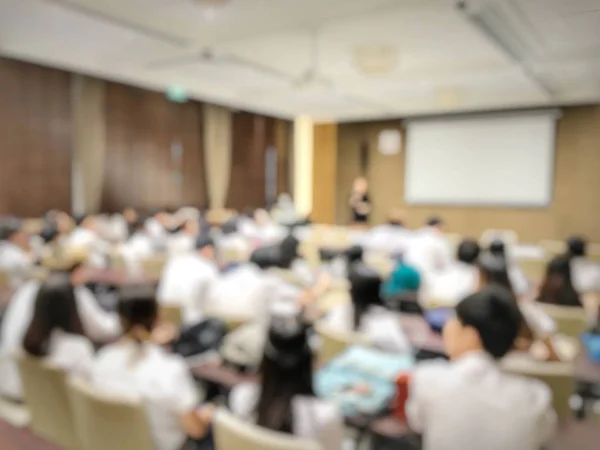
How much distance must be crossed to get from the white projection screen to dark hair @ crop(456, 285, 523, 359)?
9.05 metres

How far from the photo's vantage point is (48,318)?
223 centimetres

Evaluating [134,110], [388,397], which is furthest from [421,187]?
[388,397]

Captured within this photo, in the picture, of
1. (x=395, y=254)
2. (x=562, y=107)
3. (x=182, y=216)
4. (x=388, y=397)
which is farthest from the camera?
(x=562, y=107)

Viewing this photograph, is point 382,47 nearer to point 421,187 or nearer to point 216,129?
point 216,129

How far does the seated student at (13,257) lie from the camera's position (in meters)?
4.42

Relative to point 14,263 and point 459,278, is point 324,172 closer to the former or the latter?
point 459,278

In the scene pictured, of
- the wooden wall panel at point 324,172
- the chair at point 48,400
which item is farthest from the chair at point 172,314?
the wooden wall panel at point 324,172

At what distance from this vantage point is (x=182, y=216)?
853 cm

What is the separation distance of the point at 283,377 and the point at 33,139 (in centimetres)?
753

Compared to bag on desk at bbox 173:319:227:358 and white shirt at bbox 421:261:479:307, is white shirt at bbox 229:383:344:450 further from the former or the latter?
white shirt at bbox 421:261:479:307

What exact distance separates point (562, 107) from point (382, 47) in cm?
597

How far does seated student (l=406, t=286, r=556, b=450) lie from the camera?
1596mm

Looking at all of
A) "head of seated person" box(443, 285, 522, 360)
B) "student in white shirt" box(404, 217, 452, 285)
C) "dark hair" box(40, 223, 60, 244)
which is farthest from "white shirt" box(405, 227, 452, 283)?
"dark hair" box(40, 223, 60, 244)

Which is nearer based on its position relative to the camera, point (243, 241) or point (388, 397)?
point (388, 397)
